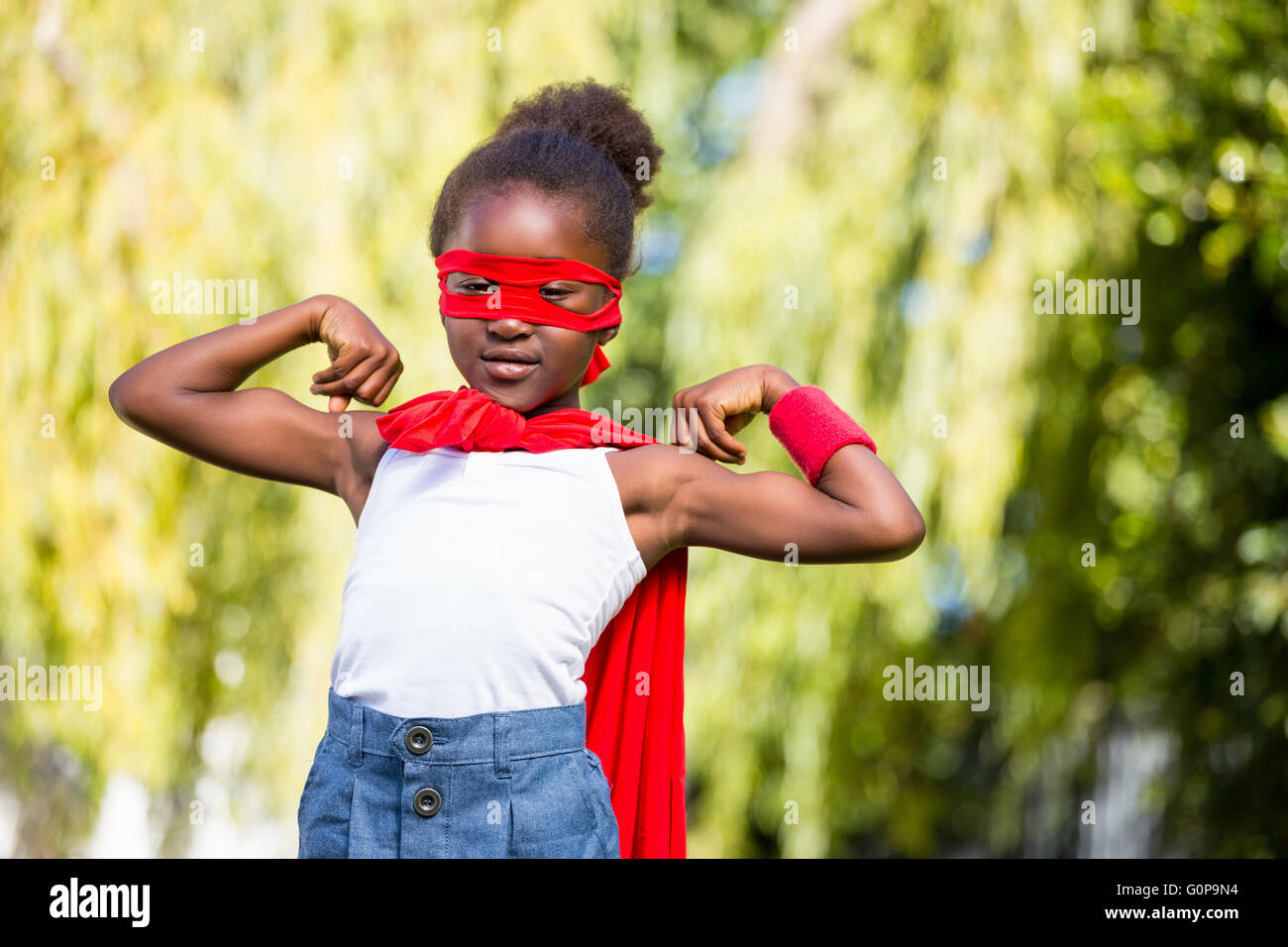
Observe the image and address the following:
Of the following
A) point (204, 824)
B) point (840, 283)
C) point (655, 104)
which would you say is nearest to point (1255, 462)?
point (840, 283)

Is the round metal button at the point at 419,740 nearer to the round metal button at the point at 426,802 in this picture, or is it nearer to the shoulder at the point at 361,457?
the round metal button at the point at 426,802

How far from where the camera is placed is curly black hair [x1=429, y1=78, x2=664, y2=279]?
5.11ft

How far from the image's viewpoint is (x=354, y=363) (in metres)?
1.55

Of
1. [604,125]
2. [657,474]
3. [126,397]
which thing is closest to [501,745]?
[657,474]

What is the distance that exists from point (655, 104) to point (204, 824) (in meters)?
2.76

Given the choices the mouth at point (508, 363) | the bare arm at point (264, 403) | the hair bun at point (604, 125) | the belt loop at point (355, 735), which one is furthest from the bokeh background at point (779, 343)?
the belt loop at point (355, 735)

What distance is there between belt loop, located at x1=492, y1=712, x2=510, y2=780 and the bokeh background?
214 cm

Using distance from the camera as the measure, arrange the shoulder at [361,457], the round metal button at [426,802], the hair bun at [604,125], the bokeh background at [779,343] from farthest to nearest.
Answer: the bokeh background at [779,343] < the hair bun at [604,125] < the shoulder at [361,457] < the round metal button at [426,802]

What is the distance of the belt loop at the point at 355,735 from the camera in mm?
1399

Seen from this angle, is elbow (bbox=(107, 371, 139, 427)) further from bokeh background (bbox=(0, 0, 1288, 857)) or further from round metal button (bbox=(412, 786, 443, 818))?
bokeh background (bbox=(0, 0, 1288, 857))

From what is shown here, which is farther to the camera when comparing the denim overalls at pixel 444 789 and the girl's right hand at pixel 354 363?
the girl's right hand at pixel 354 363

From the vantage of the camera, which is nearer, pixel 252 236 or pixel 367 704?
pixel 367 704

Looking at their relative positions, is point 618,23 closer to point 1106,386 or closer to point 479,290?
point 1106,386

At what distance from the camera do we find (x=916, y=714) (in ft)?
16.0
